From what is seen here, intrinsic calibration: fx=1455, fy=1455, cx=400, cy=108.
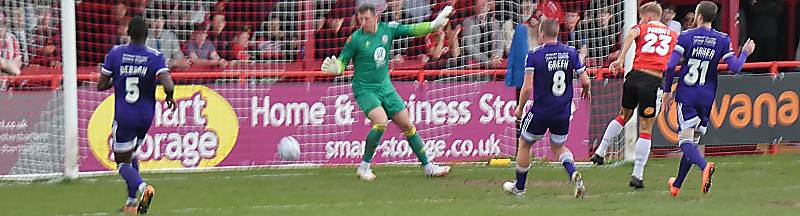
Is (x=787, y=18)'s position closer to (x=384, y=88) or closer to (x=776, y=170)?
(x=776, y=170)

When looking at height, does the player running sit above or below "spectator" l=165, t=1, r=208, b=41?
below

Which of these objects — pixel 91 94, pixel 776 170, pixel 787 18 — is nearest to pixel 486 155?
pixel 776 170

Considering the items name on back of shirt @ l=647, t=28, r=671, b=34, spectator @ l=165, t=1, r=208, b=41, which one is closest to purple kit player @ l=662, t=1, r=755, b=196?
name on back of shirt @ l=647, t=28, r=671, b=34

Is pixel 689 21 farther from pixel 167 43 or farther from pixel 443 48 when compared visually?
pixel 167 43

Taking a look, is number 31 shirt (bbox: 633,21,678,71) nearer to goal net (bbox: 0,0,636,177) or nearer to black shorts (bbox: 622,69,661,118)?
black shorts (bbox: 622,69,661,118)

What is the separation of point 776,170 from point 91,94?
24.5 feet

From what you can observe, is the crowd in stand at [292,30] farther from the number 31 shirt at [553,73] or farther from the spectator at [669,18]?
the number 31 shirt at [553,73]

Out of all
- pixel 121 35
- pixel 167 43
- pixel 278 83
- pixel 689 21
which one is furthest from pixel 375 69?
pixel 689 21

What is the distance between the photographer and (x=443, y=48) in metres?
17.8

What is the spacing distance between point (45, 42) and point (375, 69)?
4.05 meters

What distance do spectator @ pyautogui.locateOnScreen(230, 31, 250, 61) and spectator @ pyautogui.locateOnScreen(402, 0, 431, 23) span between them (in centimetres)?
201

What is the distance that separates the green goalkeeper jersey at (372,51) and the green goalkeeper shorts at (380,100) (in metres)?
0.05

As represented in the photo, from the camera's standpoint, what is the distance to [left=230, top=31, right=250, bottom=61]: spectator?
17891 mm

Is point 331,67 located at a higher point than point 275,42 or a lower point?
lower
